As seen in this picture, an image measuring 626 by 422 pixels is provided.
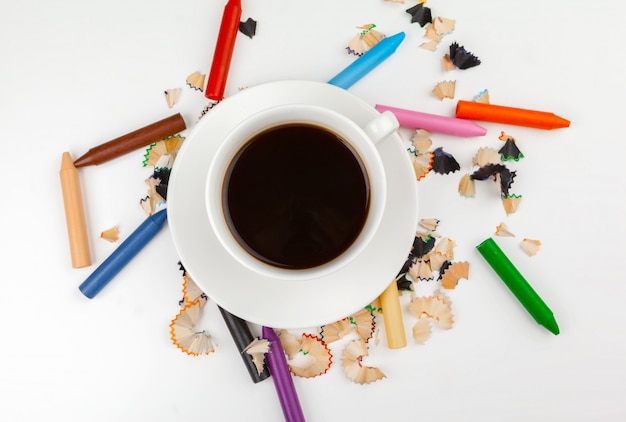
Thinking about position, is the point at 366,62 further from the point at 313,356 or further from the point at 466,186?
the point at 313,356

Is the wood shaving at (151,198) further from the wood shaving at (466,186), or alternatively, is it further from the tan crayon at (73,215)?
the wood shaving at (466,186)

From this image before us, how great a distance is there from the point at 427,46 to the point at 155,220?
550mm

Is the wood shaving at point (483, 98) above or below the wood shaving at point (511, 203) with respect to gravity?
above

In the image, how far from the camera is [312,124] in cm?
73

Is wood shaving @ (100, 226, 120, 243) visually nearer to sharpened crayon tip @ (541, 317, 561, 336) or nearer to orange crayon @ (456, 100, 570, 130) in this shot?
orange crayon @ (456, 100, 570, 130)

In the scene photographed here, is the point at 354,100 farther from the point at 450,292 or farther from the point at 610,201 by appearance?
the point at 610,201

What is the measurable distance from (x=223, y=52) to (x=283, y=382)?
0.56 metres

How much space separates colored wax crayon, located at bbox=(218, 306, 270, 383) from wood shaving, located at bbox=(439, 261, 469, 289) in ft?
1.12

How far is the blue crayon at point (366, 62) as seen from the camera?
877mm

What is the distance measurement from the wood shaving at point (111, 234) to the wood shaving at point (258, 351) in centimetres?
29

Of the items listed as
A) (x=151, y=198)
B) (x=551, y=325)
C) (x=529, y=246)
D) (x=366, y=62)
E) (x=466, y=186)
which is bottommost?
(x=551, y=325)

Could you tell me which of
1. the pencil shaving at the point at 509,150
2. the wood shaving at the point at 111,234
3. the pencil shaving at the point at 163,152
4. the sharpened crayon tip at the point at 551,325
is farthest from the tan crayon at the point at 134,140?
the sharpened crayon tip at the point at 551,325

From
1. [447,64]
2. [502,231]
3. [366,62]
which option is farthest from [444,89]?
[502,231]

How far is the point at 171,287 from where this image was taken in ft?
2.97
